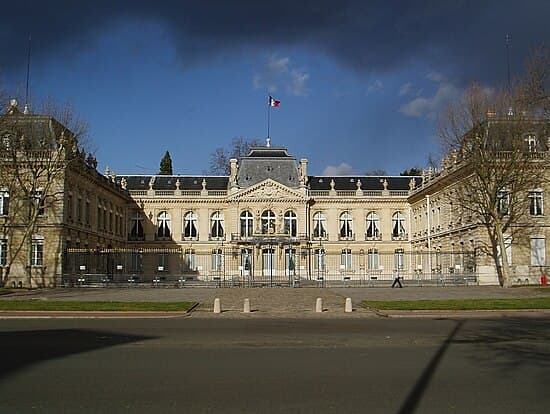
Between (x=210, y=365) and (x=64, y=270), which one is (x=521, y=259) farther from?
(x=210, y=365)

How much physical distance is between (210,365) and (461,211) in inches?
1751

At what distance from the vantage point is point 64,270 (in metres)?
48.8

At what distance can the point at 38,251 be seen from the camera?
160ft

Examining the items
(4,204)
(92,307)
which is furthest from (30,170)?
(92,307)

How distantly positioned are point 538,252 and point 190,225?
39.5 meters

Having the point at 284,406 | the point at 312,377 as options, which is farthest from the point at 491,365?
the point at 284,406

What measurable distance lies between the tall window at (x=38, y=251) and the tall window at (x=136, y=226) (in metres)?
24.5

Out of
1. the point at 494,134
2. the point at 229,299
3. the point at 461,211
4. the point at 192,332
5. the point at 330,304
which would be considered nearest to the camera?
the point at 192,332

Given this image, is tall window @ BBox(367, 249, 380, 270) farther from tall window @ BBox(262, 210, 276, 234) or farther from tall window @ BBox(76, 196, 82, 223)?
tall window @ BBox(76, 196, 82, 223)

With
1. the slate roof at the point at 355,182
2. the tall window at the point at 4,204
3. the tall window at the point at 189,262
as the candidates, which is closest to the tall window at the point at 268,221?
the slate roof at the point at 355,182

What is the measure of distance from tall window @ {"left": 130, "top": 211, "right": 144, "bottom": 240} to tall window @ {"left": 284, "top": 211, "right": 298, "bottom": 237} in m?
16.9

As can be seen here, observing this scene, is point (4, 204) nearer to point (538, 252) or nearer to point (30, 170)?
point (30, 170)

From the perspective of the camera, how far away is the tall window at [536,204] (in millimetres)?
49719

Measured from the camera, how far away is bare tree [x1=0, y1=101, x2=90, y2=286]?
41062 millimetres
